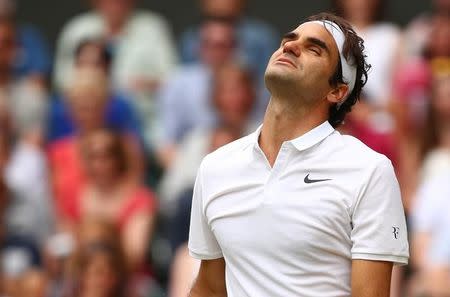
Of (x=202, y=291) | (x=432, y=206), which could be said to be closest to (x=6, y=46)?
(x=432, y=206)

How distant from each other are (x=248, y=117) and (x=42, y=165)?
5.52 feet

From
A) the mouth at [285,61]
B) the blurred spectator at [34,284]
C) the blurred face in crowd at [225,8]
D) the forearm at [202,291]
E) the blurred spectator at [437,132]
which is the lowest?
the blurred spectator at [34,284]

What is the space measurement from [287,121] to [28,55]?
6351 mm

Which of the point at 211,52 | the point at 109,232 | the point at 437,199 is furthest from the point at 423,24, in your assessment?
the point at 109,232

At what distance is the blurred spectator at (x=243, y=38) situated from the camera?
8891mm

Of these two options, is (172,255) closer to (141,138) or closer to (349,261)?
(141,138)

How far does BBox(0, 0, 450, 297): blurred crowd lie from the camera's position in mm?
7391

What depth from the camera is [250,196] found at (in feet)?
11.9

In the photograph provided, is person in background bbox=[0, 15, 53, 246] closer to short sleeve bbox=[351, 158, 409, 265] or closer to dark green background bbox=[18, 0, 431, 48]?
dark green background bbox=[18, 0, 431, 48]

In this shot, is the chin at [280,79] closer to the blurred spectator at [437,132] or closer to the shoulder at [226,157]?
the shoulder at [226,157]

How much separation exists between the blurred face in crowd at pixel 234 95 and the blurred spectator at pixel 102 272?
1.16m

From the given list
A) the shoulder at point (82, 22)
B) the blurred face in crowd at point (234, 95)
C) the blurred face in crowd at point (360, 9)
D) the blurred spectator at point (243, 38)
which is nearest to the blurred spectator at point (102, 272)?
the blurred face in crowd at point (234, 95)

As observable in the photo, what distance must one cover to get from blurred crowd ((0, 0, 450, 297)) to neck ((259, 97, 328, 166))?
9.99 ft

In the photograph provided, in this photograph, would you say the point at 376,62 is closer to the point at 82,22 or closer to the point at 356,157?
the point at 82,22
